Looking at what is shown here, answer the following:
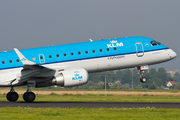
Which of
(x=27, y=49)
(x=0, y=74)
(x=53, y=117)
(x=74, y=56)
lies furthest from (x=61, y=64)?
(x=53, y=117)

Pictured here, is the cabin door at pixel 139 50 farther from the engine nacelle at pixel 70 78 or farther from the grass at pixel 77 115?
the grass at pixel 77 115

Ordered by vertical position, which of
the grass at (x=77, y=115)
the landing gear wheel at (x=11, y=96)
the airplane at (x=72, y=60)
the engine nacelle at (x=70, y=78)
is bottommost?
the grass at (x=77, y=115)

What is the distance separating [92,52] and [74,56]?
1913 millimetres

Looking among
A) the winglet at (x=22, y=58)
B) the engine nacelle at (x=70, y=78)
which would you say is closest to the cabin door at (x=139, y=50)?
the engine nacelle at (x=70, y=78)

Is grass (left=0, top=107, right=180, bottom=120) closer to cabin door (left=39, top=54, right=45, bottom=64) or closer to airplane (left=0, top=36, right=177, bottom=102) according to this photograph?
airplane (left=0, top=36, right=177, bottom=102)

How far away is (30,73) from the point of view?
2948 centimetres

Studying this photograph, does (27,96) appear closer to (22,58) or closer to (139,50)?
(22,58)

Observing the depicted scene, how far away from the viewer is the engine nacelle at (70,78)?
2866 cm

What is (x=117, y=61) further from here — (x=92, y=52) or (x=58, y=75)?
(x=58, y=75)

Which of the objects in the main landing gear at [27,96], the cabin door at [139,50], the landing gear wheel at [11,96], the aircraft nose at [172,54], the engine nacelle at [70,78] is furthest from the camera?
the aircraft nose at [172,54]

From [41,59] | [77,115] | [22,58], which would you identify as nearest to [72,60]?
[41,59]

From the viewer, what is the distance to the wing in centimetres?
2845

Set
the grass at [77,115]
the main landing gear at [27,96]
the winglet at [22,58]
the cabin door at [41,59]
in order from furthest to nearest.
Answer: the cabin door at [41,59] < the main landing gear at [27,96] < the winglet at [22,58] < the grass at [77,115]

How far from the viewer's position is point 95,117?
18.3 meters
